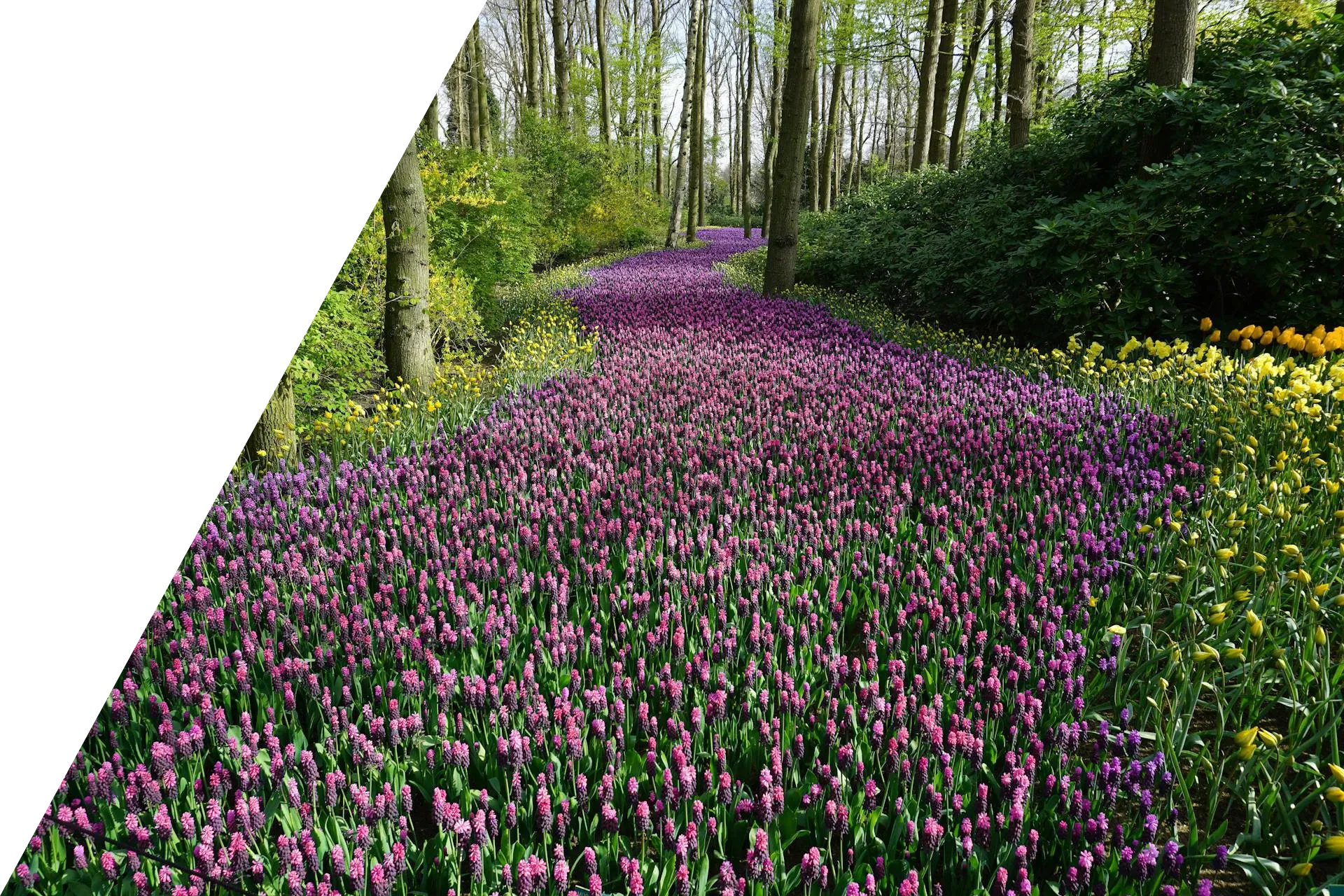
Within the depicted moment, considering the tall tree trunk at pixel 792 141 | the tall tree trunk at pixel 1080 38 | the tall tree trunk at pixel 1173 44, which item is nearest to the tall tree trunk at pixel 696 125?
the tall tree trunk at pixel 1080 38

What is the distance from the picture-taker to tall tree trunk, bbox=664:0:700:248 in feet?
67.4

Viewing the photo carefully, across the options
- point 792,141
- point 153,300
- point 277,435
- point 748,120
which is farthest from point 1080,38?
point 153,300

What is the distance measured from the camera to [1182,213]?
699 cm

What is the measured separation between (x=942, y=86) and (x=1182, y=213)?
1110 cm

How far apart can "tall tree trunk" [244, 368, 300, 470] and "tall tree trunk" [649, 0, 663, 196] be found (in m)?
30.1

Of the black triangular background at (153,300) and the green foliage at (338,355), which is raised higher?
the black triangular background at (153,300)

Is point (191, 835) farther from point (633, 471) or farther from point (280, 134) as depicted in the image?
point (633, 471)

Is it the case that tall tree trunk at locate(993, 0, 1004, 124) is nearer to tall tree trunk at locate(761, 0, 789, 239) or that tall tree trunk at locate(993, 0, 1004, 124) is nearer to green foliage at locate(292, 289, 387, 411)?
tall tree trunk at locate(761, 0, 789, 239)

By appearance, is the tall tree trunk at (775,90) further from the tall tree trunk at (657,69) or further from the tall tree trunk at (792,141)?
the tall tree trunk at (657,69)

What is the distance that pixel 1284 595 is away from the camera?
311 centimetres

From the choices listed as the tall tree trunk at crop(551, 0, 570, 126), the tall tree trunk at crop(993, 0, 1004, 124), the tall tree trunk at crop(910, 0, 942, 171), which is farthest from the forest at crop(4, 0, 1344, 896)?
the tall tree trunk at crop(551, 0, 570, 126)

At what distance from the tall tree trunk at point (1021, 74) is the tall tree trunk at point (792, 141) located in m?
3.41

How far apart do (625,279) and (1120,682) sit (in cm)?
1348

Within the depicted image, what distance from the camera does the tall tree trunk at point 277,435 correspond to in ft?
16.3
